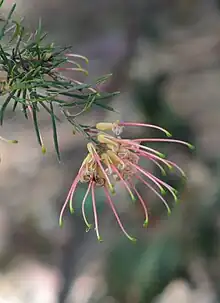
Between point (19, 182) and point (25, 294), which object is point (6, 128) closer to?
point (19, 182)

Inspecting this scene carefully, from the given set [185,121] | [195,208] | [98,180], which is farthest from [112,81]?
[98,180]

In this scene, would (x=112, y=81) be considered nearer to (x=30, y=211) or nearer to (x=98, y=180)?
(x=30, y=211)

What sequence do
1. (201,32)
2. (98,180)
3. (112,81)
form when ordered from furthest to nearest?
(201,32)
(112,81)
(98,180)

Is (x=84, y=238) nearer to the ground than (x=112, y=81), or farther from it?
nearer to the ground

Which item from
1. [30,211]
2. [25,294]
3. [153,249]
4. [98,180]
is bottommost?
[25,294]

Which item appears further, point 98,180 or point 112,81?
point 112,81

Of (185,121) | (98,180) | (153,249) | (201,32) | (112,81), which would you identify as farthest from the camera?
(201,32)
